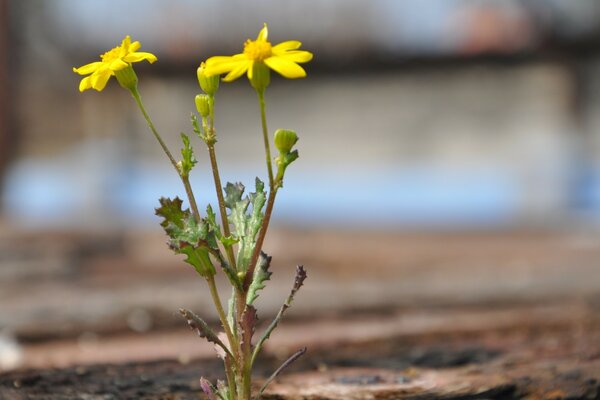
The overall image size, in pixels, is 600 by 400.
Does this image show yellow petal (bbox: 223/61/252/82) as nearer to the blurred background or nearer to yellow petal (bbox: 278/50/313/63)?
yellow petal (bbox: 278/50/313/63)

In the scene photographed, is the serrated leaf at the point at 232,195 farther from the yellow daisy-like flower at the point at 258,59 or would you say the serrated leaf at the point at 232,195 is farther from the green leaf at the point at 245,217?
the yellow daisy-like flower at the point at 258,59

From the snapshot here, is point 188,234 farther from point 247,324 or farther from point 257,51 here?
point 257,51

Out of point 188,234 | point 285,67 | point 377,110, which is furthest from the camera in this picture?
point 377,110

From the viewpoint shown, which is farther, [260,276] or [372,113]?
[372,113]

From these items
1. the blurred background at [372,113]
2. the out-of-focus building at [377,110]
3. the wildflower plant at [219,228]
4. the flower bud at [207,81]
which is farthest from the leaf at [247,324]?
the out-of-focus building at [377,110]

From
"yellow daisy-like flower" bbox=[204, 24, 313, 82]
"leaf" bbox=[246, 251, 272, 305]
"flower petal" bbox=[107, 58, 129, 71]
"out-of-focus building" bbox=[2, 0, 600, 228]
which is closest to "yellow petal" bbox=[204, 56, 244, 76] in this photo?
"yellow daisy-like flower" bbox=[204, 24, 313, 82]

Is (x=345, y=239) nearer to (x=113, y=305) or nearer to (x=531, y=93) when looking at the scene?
(x=531, y=93)

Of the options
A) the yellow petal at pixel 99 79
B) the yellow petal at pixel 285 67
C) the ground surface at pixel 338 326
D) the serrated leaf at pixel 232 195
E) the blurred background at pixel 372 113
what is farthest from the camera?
the blurred background at pixel 372 113

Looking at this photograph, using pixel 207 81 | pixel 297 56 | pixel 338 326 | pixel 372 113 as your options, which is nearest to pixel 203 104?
pixel 207 81
